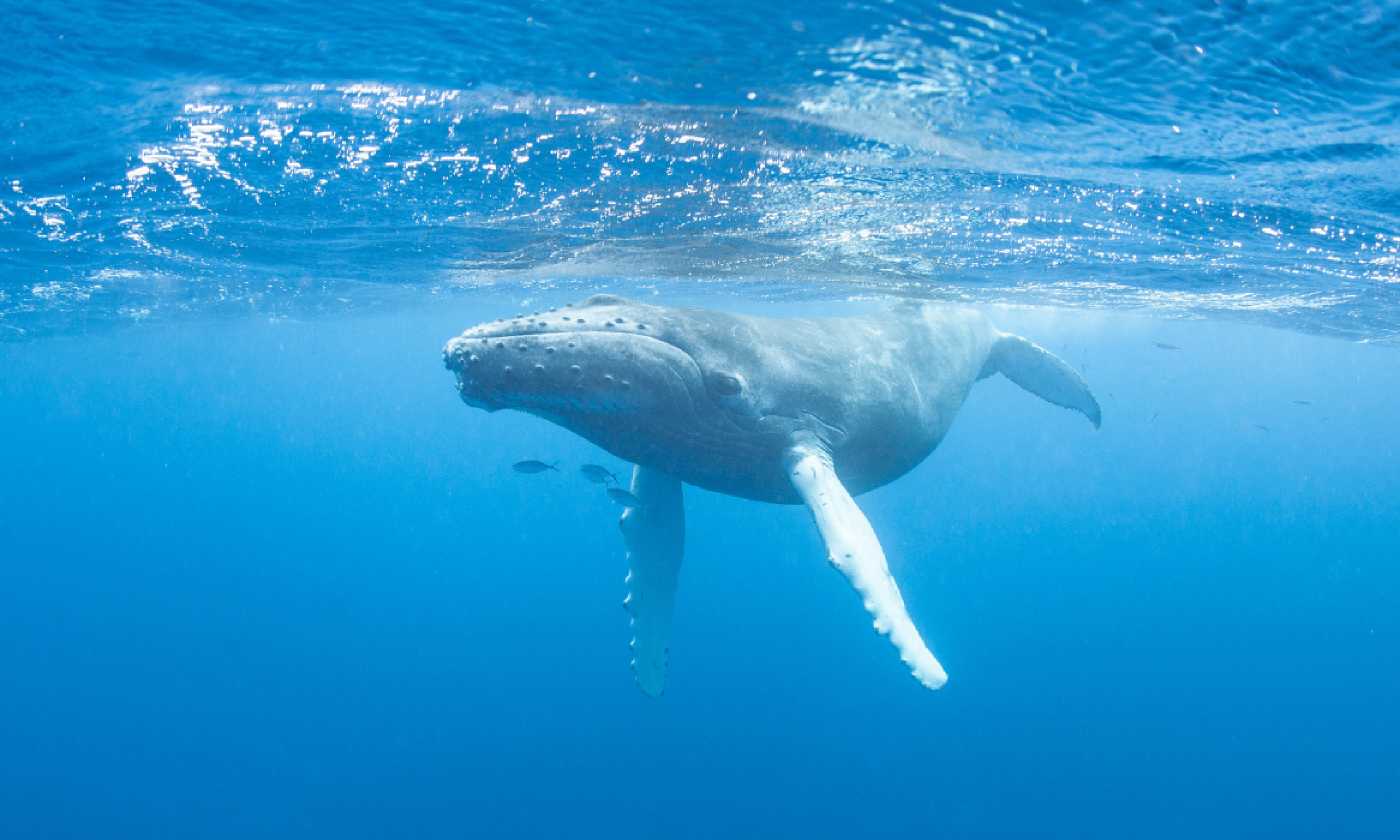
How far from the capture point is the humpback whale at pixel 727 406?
479cm

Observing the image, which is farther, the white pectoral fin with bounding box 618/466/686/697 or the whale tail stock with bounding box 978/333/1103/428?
the whale tail stock with bounding box 978/333/1103/428

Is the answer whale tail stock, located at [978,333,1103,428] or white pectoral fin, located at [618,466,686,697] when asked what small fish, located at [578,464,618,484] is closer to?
white pectoral fin, located at [618,466,686,697]

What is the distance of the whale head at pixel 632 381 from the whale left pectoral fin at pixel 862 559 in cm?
53

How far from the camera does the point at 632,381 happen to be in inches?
201

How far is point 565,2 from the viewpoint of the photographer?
5.94 m

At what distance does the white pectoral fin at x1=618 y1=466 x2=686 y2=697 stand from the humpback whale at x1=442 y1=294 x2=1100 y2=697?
16 millimetres

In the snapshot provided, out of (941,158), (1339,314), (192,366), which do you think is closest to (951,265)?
(941,158)

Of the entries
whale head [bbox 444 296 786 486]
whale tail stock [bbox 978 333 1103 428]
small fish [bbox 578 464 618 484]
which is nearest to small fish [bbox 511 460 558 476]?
small fish [bbox 578 464 618 484]

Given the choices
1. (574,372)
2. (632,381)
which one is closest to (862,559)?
(632,381)

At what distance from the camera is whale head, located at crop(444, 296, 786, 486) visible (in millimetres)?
4711

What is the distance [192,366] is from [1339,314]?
290ft

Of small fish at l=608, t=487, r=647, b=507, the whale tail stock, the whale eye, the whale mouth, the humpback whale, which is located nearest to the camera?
the whale mouth

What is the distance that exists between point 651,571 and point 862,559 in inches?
137

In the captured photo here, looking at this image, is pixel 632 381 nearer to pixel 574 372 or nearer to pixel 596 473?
pixel 574 372
